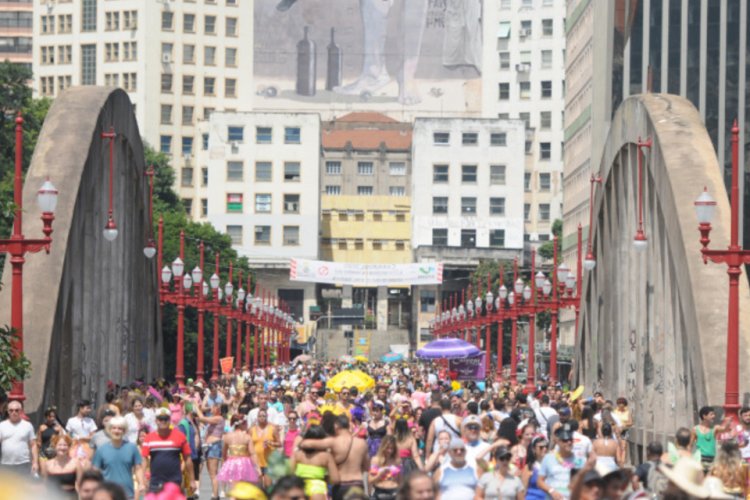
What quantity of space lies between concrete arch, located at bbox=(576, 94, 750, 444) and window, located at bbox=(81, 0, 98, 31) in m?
115

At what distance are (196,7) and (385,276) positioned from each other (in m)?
38.0

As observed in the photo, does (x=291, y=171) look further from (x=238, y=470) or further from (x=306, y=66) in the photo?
(x=238, y=470)

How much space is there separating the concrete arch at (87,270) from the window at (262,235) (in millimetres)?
91249

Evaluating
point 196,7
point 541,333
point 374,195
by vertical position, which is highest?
point 196,7

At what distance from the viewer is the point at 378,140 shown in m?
168

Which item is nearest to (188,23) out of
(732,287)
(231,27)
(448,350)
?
(231,27)

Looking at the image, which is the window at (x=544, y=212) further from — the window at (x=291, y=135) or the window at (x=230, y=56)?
the window at (x=230, y=56)

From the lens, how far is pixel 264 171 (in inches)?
5906

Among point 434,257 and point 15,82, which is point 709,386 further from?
point 434,257

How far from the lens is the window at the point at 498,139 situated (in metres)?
152

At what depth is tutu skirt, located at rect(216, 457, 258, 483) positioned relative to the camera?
81.6 feet

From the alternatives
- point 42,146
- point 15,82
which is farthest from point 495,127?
point 42,146

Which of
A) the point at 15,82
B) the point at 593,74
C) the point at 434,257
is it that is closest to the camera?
the point at 15,82

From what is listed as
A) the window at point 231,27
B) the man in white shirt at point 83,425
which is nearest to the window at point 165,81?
the window at point 231,27
